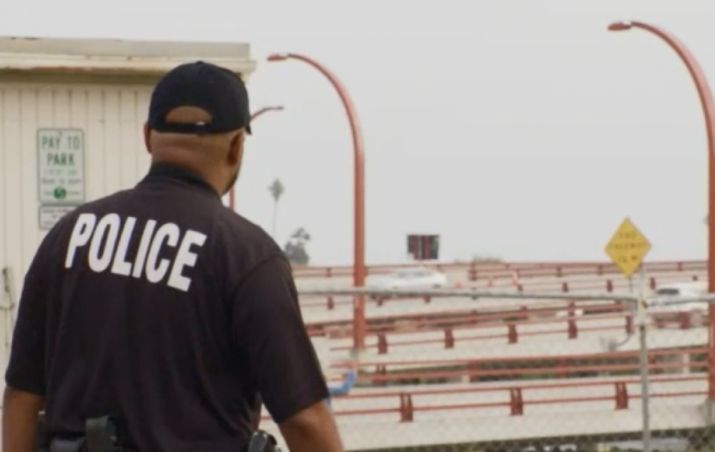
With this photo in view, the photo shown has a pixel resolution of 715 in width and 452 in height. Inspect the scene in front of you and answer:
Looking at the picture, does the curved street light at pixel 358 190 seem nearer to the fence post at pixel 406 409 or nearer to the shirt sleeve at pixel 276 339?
the fence post at pixel 406 409

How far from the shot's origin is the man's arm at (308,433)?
13.2 feet

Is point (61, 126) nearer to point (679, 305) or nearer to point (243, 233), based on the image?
point (243, 233)

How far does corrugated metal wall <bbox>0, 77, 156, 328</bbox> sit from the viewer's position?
995cm

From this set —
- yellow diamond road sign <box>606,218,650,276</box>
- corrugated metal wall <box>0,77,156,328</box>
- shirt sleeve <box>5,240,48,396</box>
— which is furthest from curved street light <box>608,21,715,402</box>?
shirt sleeve <box>5,240,48,396</box>

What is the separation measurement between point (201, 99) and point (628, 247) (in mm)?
16813

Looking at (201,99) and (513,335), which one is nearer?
(201,99)

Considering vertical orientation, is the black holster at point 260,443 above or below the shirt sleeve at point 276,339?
below

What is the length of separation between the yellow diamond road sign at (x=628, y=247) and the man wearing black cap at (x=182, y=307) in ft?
53.6

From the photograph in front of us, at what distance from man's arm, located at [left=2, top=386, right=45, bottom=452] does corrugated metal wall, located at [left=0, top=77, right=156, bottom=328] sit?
5669mm

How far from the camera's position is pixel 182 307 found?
13.2 feet

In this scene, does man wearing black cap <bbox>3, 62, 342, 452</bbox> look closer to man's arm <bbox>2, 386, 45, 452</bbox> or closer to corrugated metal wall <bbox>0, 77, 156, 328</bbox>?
man's arm <bbox>2, 386, 45, 452</bbox>

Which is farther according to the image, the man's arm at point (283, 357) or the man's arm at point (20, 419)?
the man's arm at point (20, 419)

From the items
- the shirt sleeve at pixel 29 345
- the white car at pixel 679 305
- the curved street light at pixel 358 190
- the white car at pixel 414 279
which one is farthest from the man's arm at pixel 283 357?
the white car at pixel 414 279

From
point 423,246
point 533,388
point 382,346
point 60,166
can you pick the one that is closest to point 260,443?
point 60,166
